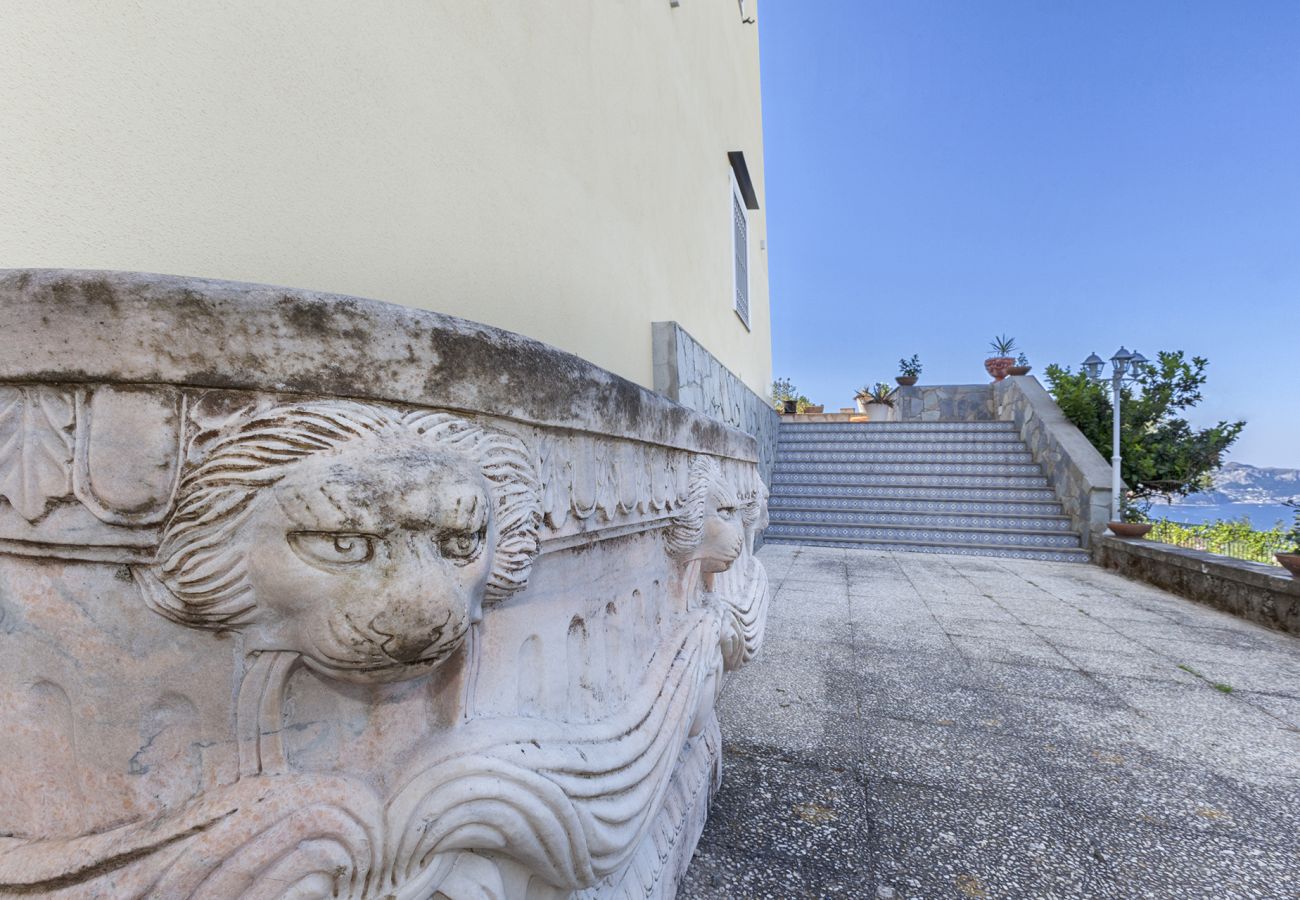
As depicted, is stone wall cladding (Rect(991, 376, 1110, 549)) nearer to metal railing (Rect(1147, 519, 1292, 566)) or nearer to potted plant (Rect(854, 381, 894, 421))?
metal railing (Rect(1147, 519, 1292, 566))

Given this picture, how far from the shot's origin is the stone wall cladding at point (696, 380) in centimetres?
290

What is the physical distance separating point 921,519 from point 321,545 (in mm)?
6617

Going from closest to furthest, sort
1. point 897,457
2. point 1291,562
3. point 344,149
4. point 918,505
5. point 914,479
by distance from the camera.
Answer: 1. point 344,149
2. point 1291,562
3. point 918,505
4. point 914,479
5. point 897,457

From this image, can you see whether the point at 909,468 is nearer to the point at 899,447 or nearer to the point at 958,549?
the point at 899,447

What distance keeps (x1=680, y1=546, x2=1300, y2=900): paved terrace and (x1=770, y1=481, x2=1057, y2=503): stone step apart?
323 centimetres

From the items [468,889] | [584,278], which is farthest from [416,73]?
[468,889]

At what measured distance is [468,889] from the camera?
601 mm

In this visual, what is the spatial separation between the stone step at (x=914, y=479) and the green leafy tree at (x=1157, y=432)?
1.66m

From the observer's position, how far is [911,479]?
6.96 metres

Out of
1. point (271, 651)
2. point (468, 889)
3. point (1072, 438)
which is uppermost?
point (1072, 438)

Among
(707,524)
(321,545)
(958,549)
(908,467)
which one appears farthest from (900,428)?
(321,545)

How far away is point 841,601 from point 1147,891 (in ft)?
8.12

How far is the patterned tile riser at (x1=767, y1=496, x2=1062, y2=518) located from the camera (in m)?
6.11

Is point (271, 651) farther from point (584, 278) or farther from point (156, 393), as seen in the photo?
point (584, 278)
